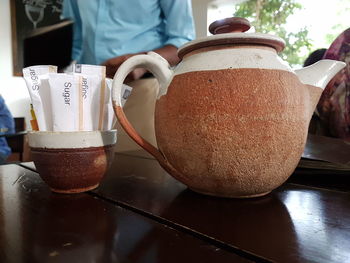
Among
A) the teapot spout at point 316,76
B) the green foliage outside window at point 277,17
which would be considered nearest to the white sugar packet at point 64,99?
the teapot spout at point 316,76

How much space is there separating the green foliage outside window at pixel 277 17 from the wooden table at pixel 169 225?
7.05 feet

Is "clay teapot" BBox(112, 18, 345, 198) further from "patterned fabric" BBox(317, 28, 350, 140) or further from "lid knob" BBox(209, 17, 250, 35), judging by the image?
"patterned fabric" BBox(317, 28, 350, 140)

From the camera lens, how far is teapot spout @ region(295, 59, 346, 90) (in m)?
0.39

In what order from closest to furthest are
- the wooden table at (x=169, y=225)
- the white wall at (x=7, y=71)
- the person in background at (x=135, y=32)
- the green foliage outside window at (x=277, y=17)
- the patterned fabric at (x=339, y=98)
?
the wooden table at (x=169, y=225) → the person in background at (x=135, y=32) → the patterned fabric at (x=339, y=98) → the green foliage outside window at (x=277, y=17) → the white wall at (x=7, y=71)

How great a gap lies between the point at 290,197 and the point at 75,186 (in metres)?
0.28

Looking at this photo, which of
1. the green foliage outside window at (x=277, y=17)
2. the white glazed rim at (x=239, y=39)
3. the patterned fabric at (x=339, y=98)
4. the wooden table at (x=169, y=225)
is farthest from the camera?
the green foliage outside window at (x=277, y=17)

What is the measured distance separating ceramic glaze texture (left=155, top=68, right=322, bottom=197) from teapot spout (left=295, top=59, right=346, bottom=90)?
0.02m

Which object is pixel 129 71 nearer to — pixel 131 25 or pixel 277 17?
pixel 131 25

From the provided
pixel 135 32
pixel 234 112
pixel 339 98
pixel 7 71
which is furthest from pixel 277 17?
pixel 234 112


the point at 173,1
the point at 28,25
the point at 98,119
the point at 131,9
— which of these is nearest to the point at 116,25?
the point at 131,9

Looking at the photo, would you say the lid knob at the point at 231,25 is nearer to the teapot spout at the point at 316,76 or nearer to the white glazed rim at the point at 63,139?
the teapot spout at the point at 316,76

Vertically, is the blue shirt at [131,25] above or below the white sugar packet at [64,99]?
above

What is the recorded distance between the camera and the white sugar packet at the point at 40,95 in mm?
409

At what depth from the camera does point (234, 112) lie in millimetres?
343
